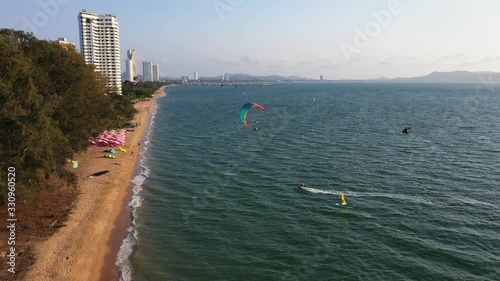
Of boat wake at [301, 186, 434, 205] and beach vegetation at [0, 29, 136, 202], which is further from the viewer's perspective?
boat wake at [301, 186, 434, 205]

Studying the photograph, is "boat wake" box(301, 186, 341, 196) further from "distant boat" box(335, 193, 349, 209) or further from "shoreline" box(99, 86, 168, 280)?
"shoreline" box(99, 86, 168, 280)

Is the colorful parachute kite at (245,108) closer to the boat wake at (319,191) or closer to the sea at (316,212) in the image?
the sea at (316,212)

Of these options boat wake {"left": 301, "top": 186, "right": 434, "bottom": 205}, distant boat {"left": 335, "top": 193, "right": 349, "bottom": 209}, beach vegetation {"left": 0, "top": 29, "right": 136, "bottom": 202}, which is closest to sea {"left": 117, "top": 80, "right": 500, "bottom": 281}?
boat wake {"left": 301, "top": 186, "right": 434, "bottom": 205}

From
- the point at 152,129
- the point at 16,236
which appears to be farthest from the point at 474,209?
the point at 152,129

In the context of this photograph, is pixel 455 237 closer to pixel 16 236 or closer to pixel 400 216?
pixel 400 216

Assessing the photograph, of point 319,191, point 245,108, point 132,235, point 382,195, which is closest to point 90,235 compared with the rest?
point 132,235
